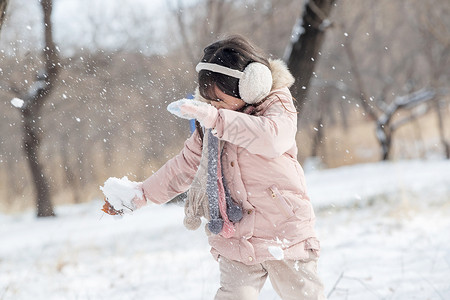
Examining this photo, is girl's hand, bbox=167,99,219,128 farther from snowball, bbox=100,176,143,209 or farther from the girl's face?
snowball, bbox=100,176,143,209

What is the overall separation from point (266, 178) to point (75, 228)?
580cm

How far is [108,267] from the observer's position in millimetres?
4504

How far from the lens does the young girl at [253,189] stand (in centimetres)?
203

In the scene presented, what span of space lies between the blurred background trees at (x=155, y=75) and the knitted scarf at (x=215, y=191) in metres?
1.38

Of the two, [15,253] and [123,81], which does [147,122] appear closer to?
[123,81]

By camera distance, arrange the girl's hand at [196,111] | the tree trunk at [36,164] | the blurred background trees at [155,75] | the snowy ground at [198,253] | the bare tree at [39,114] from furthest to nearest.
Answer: the tree trunk at [36,164], the bare tree at [39,114], the blurred background trees at [155,75], the snowy ground at [198,253], the girl's hand at [196,111]

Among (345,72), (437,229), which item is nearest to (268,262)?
(437,229)

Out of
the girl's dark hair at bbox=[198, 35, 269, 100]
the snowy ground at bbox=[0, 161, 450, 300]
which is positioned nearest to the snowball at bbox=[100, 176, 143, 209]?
the girl's dark hair at bbox=[198, 35, 269, 100]

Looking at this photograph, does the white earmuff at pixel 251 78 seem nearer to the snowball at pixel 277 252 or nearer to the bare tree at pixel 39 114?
the snowball at pixel 277 252

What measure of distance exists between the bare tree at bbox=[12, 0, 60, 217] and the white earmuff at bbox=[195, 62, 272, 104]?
587 centimetres

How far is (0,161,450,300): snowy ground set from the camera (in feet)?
11.4

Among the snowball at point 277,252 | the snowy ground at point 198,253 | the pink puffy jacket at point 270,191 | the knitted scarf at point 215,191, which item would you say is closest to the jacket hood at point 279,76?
the pink puffy jacket at point 270,191

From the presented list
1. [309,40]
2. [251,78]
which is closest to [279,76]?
[251,78]

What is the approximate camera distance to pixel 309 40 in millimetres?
5211
